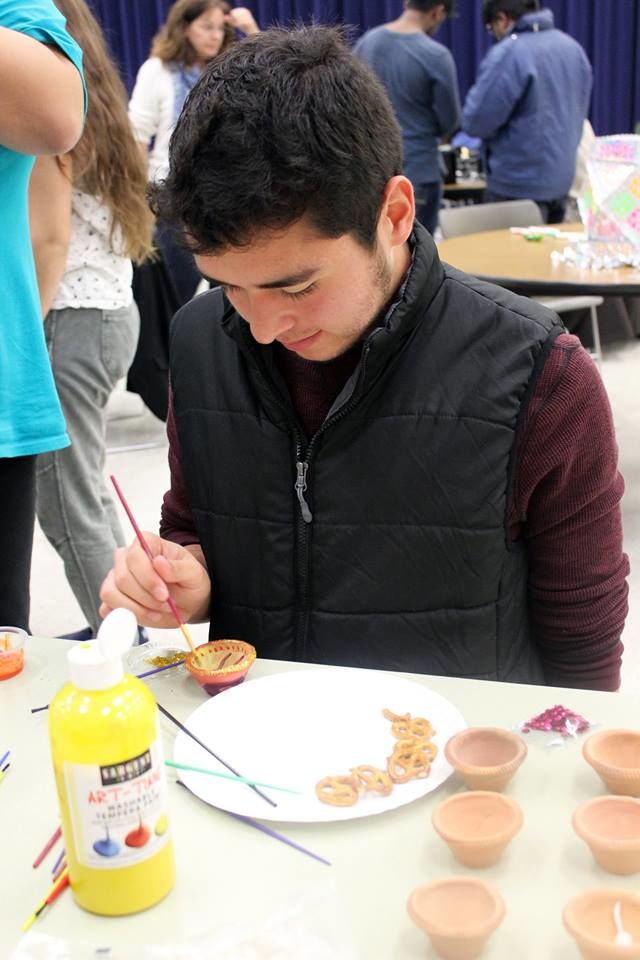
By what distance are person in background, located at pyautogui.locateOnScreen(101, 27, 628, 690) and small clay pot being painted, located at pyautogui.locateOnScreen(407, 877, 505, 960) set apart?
1.61ft

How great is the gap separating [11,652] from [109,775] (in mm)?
449

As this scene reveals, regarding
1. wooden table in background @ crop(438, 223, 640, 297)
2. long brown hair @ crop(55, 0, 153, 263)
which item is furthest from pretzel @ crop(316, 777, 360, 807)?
wooden table in background @ crop(438, 223, 640, 297)

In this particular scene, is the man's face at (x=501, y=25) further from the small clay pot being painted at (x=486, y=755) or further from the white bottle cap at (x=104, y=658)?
the white bottle cap at (x=104, y=658)

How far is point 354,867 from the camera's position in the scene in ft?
2.53

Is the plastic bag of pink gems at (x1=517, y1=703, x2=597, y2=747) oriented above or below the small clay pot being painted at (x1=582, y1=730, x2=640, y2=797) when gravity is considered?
below

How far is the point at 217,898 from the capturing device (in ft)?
2.46

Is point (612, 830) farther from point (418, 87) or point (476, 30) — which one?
point (476, 30)

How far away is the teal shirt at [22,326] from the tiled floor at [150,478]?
484 mm

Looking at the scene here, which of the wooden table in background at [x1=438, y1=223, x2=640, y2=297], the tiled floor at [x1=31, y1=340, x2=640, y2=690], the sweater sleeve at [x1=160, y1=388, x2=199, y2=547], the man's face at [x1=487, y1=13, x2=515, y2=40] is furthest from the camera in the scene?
the man's face at [x1=487, y1=13, x2=515, y2=40]

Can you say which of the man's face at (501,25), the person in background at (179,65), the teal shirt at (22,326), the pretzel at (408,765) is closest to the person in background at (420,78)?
the man's face at (501,25)

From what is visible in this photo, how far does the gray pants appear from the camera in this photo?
2.20 metres

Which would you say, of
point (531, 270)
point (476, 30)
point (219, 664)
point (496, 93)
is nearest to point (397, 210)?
point (219, 664)

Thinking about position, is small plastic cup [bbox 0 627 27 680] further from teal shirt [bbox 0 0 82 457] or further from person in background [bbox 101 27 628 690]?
teal shirt [bbox 0 0 82 457]

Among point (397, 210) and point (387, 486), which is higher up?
point (397, 210)
